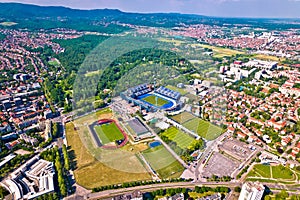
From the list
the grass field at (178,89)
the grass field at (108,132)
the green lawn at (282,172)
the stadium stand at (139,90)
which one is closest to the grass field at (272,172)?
the green lawn at (282,172)

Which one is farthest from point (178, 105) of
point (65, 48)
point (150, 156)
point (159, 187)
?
point (65, 48)

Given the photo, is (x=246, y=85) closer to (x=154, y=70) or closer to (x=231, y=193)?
(x=154, y=70)

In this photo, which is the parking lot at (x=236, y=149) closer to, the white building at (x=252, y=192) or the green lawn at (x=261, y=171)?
the green lawn at (x=261, y=171)

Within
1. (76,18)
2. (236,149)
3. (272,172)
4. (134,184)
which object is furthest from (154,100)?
(76,18)

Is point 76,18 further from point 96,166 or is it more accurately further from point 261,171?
point 261,171

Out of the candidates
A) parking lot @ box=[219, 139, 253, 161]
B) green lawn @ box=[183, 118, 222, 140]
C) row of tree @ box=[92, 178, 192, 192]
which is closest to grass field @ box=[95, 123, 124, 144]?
row of tree @ box=[92, 178, 192, 192]

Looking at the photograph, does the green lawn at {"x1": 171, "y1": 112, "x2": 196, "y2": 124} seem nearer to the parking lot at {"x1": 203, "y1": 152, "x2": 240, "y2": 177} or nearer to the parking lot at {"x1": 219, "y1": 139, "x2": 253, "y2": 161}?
the parking lot at {"x1": 219, "y1": 139, "x2": 253, "y2": 161}
